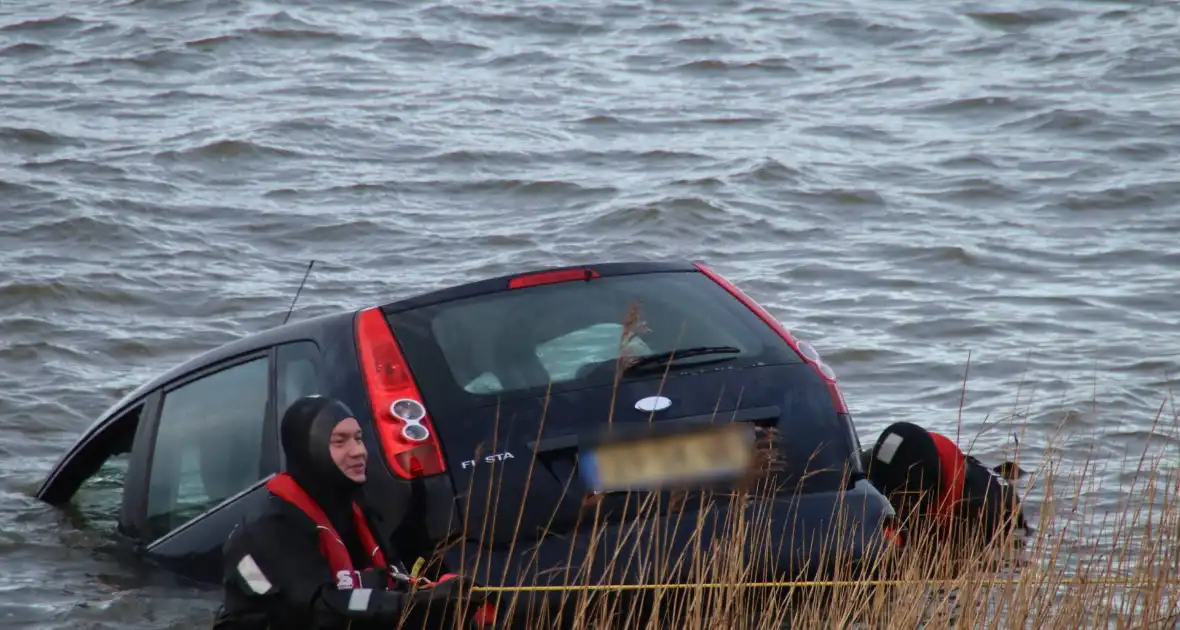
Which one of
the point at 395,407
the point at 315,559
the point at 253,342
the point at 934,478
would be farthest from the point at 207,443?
the point at 934,478

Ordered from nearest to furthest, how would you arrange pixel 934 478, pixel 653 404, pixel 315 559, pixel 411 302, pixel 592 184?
pixel 315 559
pixel 653 404
pixel 411 302
pixel 934 478
pixel 592 184

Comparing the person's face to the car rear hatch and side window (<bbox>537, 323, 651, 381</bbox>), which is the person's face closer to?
the car rear hatch

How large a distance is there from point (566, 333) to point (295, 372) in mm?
949

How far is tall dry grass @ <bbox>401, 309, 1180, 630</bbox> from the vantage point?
4.82 meters

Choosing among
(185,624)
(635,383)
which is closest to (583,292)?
(635,383)

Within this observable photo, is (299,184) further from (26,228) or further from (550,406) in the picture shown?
(550,406)

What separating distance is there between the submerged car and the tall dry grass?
23mm

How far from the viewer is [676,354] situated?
5.63 metres

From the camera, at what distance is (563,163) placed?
725 inches

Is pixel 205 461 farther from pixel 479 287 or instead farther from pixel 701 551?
pixel 701 551

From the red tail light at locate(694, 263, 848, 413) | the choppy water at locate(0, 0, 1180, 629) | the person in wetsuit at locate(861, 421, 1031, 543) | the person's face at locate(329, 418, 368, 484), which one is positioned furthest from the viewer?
the choppy water at locate(0, 0, 1180, 629)

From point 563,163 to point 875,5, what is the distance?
8.82 metres

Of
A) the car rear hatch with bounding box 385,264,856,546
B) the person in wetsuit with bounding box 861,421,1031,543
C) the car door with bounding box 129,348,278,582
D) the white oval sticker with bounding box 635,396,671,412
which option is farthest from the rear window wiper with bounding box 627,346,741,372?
the car door with bounding box 129,348,278,582

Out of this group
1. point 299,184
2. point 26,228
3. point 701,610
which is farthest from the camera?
point 299,184
